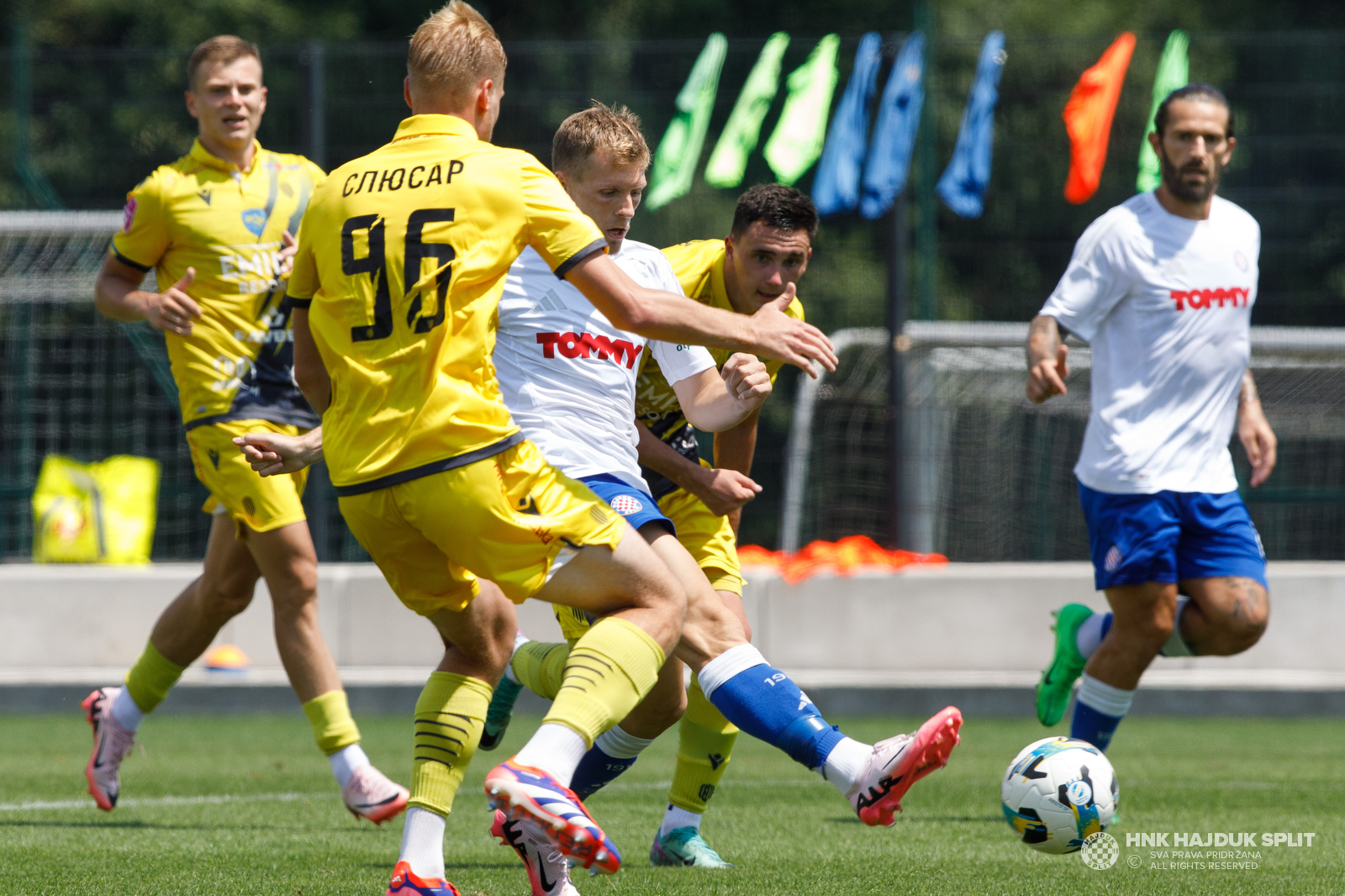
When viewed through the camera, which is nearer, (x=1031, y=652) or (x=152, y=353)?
(x=1031, y=652)

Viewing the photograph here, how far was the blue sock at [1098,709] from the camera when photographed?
5551 millimetres

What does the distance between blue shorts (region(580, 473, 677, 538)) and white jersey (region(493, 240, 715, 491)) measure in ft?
0.08

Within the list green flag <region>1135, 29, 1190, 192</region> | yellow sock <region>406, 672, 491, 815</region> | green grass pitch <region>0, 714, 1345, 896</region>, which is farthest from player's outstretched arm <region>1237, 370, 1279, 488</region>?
green flag <region>1135, 29, 1190, 192</region>

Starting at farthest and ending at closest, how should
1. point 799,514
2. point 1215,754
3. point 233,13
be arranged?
point 233,13, point 799,514, point 1215,754

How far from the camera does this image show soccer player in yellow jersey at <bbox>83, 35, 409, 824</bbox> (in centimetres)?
563

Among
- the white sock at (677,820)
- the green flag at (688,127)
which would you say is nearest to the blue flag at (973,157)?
the green flag at (688,127)

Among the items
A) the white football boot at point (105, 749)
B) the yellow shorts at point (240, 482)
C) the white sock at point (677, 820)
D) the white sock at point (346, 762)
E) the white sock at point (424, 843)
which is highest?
the yellow shorts at point (240, 482)

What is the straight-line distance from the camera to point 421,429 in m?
3.48

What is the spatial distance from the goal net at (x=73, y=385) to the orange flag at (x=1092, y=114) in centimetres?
630

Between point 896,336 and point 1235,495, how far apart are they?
195 inches

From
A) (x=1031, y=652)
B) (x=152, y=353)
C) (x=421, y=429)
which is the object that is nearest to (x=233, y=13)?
(x=152, y=353)

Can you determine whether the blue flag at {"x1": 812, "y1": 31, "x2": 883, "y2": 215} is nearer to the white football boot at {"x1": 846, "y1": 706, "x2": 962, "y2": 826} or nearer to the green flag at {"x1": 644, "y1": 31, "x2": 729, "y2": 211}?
the green flag at {"x1": 644, "y1": 31, "x2": 729, "y2": 211}

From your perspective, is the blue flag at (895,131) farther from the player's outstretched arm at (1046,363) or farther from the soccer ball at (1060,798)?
the soccer ball at (1060,798)

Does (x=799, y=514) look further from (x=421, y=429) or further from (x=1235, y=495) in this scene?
(x=421, y=429)
